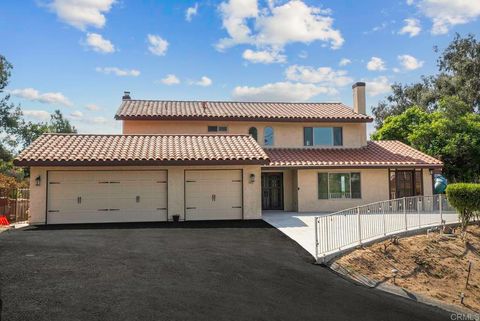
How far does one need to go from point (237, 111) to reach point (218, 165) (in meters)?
7.99

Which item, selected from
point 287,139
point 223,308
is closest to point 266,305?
point 223,308

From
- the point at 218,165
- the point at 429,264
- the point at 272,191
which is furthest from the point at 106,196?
the point at 429,264

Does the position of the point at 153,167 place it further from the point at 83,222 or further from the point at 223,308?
the point at 223,308

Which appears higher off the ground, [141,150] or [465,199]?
[141,150]

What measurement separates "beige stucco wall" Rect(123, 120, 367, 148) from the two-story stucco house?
61 mm

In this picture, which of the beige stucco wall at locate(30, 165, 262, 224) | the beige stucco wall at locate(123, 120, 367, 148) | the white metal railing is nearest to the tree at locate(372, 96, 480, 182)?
the beige stucco wall at locate(123, 120, 367, 148)

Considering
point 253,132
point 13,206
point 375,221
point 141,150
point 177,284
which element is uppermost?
point 253,132

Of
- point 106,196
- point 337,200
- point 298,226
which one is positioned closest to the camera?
point 298,226

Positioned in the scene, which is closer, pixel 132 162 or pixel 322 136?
pixel 132 162

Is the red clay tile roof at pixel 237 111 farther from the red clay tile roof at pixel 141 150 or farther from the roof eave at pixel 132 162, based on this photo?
the roof eave at pixel 132 162

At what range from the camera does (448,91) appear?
40.2 metres

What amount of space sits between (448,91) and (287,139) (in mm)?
26214

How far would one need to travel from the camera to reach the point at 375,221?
12672 mm

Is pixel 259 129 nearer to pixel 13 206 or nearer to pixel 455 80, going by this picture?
pixel 13 206
